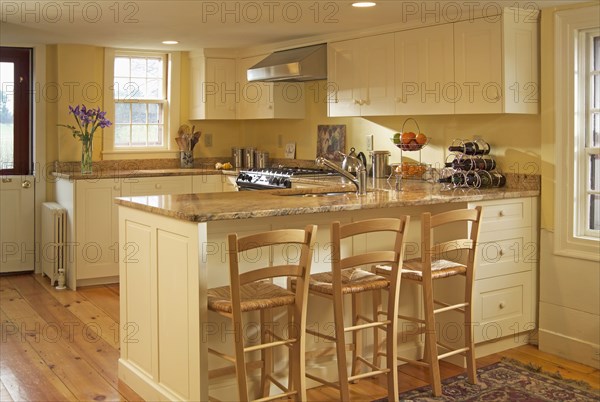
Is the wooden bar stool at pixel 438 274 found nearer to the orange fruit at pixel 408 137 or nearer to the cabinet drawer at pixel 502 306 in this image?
the cabinet drawer at pixel 502 306

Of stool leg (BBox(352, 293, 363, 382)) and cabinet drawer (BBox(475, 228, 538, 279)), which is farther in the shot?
cabinet drawer (BBox(475, 228, 538, 279))

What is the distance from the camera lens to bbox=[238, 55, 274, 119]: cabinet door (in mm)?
6609

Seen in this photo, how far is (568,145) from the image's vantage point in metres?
4.35

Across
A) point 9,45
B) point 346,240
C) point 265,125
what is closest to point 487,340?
point 346,240

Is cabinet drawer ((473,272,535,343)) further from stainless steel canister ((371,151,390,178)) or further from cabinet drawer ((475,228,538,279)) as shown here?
stainless steel canister ((371,151,390,178))

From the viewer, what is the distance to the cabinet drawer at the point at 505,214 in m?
4.26

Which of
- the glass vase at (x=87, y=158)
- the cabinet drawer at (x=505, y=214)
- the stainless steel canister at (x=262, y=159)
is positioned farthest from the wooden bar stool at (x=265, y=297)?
the stainless steel canister at (x=262, y=159)

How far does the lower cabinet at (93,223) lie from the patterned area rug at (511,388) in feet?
11.2

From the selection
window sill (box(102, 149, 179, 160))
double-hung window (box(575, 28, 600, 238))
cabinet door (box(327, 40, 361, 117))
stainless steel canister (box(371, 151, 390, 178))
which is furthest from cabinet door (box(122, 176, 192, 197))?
double-hung window (box(575, 28, 600, 238))

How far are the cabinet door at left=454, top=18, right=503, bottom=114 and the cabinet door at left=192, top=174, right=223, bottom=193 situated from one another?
2.80m

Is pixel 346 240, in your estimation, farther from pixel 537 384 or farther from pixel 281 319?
pixel 537 384

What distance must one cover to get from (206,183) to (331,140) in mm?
1275

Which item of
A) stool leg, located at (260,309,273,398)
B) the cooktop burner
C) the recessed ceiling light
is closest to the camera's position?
stool leg, located at (260,309,273,398)

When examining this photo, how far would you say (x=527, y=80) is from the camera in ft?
14.7
